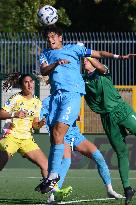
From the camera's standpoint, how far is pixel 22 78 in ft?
49.7

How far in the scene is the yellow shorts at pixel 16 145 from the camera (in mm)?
15164

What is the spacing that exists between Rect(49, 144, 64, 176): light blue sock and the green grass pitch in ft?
2.27

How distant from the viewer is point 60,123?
12258 millimetres

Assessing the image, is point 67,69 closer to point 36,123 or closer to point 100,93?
point 100,93

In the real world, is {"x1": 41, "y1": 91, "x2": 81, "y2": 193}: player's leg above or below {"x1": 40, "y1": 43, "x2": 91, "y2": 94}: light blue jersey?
below

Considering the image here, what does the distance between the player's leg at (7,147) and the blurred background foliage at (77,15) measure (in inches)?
687

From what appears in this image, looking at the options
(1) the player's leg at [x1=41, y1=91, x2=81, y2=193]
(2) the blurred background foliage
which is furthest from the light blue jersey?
(2) the blurred background foliage

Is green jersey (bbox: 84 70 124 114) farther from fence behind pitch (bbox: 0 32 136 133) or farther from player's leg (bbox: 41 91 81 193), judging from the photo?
fence behind pitch (bbox: 0 32 136 133)

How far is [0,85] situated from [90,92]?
898cm

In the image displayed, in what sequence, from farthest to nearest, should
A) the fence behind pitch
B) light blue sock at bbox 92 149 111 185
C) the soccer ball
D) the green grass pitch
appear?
the fence behind pitch, light blue sock at bbox 92 149 111 185, the green grass pitch, the soccer ball

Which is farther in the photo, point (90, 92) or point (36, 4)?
point (36, 4)

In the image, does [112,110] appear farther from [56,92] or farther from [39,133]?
[39,133]

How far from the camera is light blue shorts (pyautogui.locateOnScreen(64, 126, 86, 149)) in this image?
1348cm

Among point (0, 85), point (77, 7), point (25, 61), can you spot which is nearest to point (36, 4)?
point (77, 7)
